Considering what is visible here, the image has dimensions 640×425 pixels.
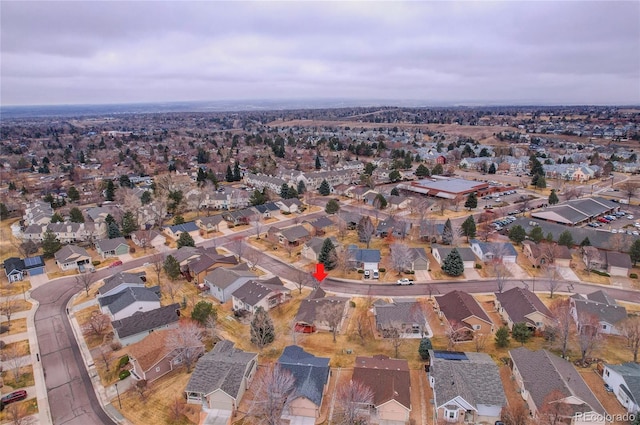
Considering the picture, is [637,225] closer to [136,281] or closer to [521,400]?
[521,400]

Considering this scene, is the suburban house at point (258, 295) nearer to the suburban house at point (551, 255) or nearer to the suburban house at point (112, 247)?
the suburban house at point (112, 247)

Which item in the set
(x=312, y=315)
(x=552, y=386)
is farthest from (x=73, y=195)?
(x=552, y=386)

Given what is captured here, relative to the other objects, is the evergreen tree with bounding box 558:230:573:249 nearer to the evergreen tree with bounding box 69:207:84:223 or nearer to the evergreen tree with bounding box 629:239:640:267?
the evergreen tree with bounding box 629:239:640:267

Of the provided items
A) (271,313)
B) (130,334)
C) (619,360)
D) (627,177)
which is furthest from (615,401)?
(627,177)

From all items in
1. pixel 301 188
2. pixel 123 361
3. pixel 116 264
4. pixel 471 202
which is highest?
pixel 301 188

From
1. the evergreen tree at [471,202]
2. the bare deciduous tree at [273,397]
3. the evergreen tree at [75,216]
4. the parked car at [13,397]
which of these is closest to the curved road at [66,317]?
the parked car at [13,397]

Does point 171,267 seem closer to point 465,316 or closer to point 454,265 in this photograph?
point 465,316
